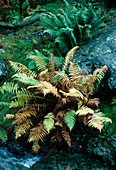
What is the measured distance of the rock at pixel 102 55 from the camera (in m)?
3.69

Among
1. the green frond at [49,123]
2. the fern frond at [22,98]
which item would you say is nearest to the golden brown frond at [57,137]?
the green frond at [49,123]

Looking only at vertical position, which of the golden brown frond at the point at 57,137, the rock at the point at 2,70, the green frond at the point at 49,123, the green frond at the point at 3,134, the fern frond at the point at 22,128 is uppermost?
the rock at the point at 2,70

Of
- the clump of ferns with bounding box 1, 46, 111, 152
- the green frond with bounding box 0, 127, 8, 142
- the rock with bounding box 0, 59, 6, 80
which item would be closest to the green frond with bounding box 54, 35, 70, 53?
the clump of ferns with bounding box 1, 46, 111, 152

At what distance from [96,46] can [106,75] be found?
1.20 metres

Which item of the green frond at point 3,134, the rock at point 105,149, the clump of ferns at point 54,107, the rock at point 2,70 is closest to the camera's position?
the rock at point 105,149

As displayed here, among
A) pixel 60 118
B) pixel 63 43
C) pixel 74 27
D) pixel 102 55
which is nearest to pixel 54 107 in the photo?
pixel 60 118

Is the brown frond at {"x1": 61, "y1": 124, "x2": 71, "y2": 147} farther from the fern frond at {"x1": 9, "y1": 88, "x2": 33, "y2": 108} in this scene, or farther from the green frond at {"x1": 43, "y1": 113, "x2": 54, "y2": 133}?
the fern frond at {"x1": 9, "y1": 88, "x2": 33, "y2": 108}

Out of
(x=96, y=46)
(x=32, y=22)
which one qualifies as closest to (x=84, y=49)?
(x=96, y=46)

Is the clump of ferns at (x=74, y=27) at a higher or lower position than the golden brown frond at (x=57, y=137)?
higher

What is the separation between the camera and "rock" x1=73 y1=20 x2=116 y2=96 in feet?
12.1

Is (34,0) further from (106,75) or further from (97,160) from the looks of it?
(97,160)

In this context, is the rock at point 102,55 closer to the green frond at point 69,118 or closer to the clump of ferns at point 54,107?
the clump of ferns at point 54,107

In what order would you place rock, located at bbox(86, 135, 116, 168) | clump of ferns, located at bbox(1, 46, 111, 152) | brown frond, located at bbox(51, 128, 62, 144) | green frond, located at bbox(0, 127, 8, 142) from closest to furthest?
rock, located at bbox(86, 135, 116, 168) < clump of ferns, located at bbox(1, 46, 111, 152) < brown frond, located at bbox(51, 128, 62, 144) < green frond, located at bbox(0, 127, 8, 142)

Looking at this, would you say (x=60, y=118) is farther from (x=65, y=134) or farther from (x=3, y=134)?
(x=3, y=134)
